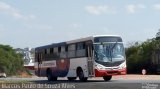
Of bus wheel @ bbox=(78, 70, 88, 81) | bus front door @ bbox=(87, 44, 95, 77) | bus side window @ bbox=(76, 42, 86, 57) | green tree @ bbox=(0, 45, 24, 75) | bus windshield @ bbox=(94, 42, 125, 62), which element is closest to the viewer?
bus windshield @ bbox=(94, 42, 125, 62)

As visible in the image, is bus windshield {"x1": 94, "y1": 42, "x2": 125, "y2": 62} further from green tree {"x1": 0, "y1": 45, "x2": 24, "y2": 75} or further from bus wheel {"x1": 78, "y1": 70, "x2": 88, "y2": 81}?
green tree {"x1": 0, "y1": 45, "x2": 24, "y2": 75}

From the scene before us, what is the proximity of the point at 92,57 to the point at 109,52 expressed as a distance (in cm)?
122

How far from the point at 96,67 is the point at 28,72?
5816cm

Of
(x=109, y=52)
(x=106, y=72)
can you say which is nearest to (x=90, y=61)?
(x=106, y=72)

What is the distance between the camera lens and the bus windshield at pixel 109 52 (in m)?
33.4

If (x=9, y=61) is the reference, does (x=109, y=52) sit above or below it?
below

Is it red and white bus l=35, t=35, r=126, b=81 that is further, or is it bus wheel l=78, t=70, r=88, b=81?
bus wheel l=78, t=70, r=88, b=81

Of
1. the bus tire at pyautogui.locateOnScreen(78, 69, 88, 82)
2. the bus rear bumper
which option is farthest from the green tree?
the bus rear bumper

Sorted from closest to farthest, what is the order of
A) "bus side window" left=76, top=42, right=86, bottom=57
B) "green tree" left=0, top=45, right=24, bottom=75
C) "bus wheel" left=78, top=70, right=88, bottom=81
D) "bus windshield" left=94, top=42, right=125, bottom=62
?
"bus windshield" left=94, top=42, right=125, bottom=62, "bus side window" left=76, top=42, right=86, bottom=57, "bus wheel" left=78, top=70, right=88, bottom=81, "green tree" left=0, top=45, right=24, bottom=75

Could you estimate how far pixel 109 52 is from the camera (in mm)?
33375

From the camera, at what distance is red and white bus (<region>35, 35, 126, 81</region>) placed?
110 ft

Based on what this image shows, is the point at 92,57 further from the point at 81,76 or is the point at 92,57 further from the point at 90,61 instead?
the point at 81,76

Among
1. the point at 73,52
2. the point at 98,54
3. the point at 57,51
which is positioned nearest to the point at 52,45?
the point at 57,51

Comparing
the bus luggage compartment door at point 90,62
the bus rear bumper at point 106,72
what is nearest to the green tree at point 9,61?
the bus luggage compartment door at point 90,62
